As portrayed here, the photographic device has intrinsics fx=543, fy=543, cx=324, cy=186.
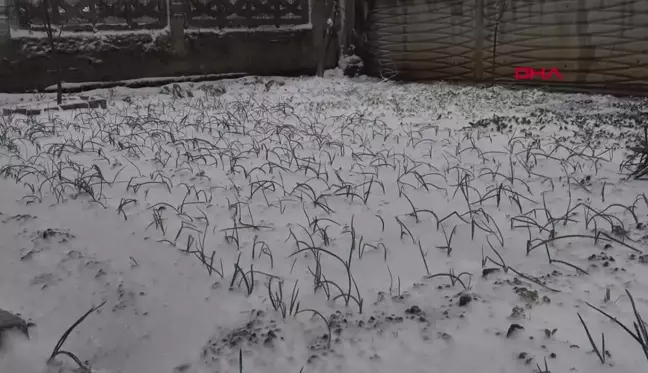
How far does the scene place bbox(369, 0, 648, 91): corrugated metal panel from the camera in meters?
7.86

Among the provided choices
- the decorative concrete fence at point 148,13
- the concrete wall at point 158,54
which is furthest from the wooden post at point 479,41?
the decorative concrete fence at point 148,13

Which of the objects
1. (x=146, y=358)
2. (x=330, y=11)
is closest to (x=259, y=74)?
(x=330, y=11)

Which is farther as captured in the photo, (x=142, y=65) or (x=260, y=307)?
(x=142, y=65)

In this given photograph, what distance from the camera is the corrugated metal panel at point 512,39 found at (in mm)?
7859

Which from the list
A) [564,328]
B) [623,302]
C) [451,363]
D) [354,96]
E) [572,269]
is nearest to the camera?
[451,363]

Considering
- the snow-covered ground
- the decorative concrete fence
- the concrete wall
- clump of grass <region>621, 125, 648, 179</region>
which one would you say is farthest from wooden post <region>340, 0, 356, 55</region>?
clump of grass <region>621, 125, 648, 179</region>

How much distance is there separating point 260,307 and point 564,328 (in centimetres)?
125

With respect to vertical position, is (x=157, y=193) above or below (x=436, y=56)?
below

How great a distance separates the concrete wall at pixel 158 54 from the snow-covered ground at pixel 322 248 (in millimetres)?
3355

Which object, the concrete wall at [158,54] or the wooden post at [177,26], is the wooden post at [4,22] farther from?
the wooden post at [177,26]

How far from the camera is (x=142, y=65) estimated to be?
9.43 m

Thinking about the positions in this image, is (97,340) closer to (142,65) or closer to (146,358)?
(146,358)

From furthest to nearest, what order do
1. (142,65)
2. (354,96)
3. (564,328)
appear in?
1. (142,65)
2. (354,96)
3. (564,328)

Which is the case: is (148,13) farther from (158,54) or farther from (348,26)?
(348,26)
